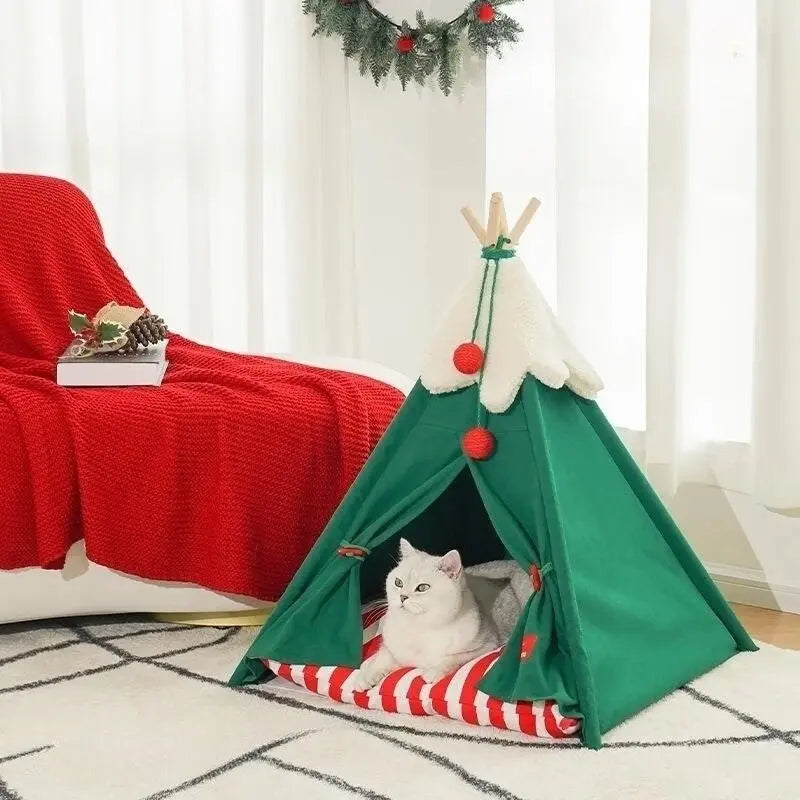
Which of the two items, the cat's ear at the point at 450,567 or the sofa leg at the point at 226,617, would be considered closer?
the cat's ear at the point at 450,567

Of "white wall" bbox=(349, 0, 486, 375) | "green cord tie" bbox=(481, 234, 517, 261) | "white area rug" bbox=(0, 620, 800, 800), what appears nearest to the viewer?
"white area rug" bbox=(0, 620, 800, 800)

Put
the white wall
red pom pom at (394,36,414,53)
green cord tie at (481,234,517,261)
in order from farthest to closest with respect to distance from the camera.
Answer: the white wall < red pom pom at (394,36,414,53) < green cord tie at (481,234,517,261)

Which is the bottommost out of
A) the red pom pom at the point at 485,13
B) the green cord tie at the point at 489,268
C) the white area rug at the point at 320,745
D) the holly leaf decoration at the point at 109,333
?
the white area rug at the point at 320,745

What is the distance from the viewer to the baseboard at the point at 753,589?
2.85 meters

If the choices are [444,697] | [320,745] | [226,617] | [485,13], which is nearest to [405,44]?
[485,13]

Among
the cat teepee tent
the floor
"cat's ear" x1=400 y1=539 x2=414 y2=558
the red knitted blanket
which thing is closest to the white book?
the red knitted blanket

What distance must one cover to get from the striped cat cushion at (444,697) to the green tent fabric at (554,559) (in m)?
0.02

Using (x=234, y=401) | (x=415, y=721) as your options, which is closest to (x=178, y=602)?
(x=234, y=401)

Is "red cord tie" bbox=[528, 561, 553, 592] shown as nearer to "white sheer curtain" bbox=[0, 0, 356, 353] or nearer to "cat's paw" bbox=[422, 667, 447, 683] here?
"cat's paw" bbox=[422, 667, 447, 683]

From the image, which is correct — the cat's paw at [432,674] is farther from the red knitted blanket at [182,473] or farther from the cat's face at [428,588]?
the red knitted blanket at [182,473]

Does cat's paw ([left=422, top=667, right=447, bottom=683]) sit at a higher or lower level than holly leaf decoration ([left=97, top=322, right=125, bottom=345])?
lower

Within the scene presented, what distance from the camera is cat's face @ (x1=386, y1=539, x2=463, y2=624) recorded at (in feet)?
6.66

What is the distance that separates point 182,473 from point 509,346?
73cm

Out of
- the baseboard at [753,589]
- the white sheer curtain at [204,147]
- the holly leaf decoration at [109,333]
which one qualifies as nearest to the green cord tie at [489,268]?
the holly leaf decoration at [109,333]
